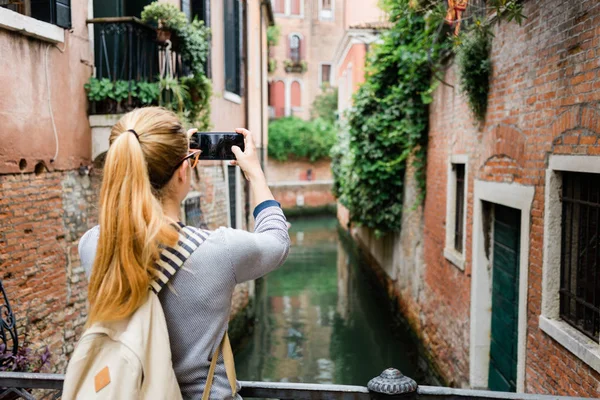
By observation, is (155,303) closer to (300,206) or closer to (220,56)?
(220,56)

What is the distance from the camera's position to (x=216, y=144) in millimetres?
1735

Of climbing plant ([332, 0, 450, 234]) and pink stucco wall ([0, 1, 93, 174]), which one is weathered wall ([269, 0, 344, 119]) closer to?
climbing plant ([332, 0, 450, 234])

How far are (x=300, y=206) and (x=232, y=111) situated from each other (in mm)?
18081

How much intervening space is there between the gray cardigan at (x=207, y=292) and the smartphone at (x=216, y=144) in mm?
381

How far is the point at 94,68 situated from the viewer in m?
5.47

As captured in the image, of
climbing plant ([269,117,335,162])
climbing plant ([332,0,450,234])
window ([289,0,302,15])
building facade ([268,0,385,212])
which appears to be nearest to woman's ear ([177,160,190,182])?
climbing plant ([332,0,450,234])

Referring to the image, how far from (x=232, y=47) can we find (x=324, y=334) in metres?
5.09

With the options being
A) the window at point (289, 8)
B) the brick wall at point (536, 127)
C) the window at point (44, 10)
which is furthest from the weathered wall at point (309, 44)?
the window at point (44, 10)

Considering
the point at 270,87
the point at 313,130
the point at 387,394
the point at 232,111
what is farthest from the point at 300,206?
the point at 387,394

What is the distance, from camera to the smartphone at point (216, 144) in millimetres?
1724

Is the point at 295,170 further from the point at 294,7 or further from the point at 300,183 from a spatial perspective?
the point at 294,7

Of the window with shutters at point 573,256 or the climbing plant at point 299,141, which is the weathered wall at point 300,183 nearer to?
the climbing plant at point 299,141

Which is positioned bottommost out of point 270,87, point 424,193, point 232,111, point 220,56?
point 424,193

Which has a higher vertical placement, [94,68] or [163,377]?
[94,68]
